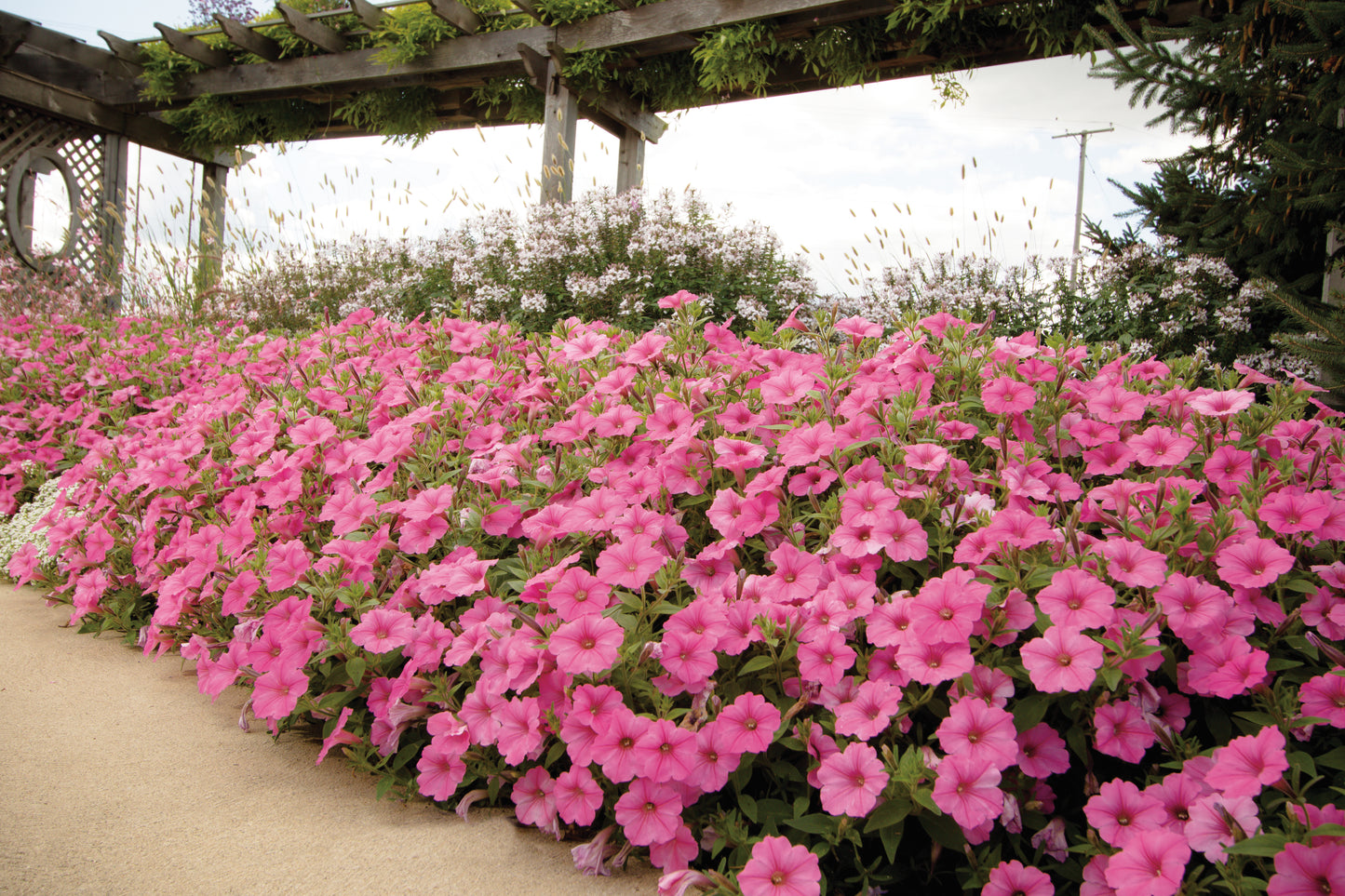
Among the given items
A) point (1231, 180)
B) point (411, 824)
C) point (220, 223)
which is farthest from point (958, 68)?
point (220, 223)

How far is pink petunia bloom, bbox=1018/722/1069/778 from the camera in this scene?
129 cm

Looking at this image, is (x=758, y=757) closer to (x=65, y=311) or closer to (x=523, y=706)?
(x=523, y=706)

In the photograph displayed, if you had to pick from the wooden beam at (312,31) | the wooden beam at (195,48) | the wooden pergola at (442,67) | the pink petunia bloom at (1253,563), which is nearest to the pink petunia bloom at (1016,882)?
the pink petunia bloom at (1253,563)

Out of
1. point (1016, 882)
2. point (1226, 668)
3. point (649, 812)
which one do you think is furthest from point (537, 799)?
point (1226, 668)

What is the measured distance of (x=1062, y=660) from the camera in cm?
123

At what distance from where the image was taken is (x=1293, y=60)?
4539 millimetres

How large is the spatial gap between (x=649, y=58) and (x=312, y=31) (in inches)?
144

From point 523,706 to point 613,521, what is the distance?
1.28 feet

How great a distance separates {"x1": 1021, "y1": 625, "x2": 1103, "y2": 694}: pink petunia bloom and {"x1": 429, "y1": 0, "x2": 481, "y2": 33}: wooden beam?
7953mm

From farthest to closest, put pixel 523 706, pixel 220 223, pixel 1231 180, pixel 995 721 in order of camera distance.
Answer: pixel 220 223
pixel 1231 180
pixel 523 706
pixel 995 721

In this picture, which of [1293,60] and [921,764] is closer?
[921,764]

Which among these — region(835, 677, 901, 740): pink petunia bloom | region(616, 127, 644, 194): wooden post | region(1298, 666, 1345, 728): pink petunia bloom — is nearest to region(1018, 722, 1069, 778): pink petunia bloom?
region(835, 677, 901, 740): pink petunia bloom

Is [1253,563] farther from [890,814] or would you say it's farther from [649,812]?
[649,812]

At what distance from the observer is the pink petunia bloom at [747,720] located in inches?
51.3
